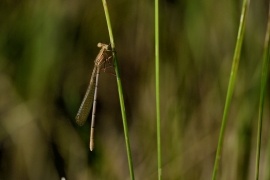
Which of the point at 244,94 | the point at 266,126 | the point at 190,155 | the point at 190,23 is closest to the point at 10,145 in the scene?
the point at 190,155

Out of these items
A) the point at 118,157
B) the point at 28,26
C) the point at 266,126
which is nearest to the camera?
the point at 28,26

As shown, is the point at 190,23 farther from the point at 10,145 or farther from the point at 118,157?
the point at 10,145

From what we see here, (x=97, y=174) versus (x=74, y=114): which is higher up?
(x=74, y=114)

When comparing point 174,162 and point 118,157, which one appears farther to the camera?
point 118,157

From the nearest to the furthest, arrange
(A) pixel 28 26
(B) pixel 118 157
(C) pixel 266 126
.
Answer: (A) pixel 28 26 < (C) pixel 266 126 < (B) pixel 118 157

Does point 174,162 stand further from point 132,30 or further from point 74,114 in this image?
point 132,30

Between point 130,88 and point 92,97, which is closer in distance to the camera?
point 92,97

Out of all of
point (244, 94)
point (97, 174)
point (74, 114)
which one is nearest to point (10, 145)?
point (74, 114)

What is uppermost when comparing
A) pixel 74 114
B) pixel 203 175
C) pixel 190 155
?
pixel 74 114
